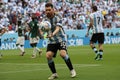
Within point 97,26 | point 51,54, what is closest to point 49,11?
point 51,54

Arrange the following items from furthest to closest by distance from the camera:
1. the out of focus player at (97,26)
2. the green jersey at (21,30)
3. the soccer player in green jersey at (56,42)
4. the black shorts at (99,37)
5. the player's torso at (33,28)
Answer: the green jersey at (21,30), the player's torso at (33,28), the black shorts at (99,37), the out of focus player at (97,26), the soccer player in green jersey at (56,42)

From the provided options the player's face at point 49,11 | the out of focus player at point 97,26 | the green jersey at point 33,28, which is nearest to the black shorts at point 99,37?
the out of focus player at point 97,26

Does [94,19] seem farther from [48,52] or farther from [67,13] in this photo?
[67,13]

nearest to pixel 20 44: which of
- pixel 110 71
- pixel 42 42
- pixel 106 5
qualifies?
pixel 42 42

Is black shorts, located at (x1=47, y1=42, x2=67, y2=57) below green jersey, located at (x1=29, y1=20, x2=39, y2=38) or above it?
above

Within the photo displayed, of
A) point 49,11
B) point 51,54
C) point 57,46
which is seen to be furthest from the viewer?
point 57,46

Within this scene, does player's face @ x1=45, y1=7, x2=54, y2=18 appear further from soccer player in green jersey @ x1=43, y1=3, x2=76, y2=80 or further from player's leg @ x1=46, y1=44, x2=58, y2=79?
player's leg @ x1=46, y1=44, x2=58, y2=79

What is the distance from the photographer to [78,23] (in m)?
45.7

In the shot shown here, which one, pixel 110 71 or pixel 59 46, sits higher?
pixel 59 46

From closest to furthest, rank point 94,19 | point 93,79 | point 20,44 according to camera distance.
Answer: point 93,79
point 94,19
point 20,44

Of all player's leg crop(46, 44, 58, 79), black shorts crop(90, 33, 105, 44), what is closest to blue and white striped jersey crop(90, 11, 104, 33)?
black shorts crop(90, 33, 105, 44)

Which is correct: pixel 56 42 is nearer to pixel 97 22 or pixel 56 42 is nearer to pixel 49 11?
pixel 49 11

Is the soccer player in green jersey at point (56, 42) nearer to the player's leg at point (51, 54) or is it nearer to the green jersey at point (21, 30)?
the player's leg at point (51, 54)

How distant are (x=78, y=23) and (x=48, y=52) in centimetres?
3146
